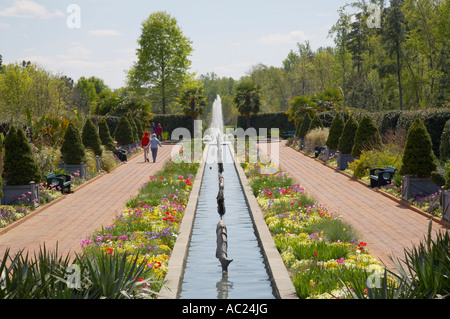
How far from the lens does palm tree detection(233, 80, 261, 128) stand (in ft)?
165

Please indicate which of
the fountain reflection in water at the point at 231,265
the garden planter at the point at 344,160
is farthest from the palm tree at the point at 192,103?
the fountain reflection in water at the point at 231,265

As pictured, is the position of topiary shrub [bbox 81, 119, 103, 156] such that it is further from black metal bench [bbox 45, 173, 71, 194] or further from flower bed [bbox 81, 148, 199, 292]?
flower bed [bbox 81, 148, 199, 292]

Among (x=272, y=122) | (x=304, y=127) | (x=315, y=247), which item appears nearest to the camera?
(x=315, y=247)

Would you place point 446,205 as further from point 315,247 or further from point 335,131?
point 335,131

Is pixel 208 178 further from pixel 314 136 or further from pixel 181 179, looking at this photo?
pixel 314 136

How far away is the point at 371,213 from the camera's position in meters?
12.2

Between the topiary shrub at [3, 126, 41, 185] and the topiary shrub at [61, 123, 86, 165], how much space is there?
15.4ft

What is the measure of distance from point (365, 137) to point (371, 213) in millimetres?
8077

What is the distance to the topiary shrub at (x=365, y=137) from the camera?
19.6 m

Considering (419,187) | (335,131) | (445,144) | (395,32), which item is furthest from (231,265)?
(395,32)

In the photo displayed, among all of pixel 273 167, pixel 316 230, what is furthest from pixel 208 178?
pixel 316 230

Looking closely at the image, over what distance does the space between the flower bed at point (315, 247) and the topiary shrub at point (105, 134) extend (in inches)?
498

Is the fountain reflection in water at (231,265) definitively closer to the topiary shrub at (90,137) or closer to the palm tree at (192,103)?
the topiary shrub at (90,137)

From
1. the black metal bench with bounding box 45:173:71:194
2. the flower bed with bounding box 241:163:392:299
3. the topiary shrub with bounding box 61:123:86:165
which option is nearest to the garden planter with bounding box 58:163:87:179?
the topiary shrub with bounding box 61:123:86:165
